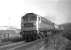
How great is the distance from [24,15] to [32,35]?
2.37 metres

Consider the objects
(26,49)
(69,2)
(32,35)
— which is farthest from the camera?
(32,35)

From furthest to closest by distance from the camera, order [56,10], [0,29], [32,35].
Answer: [0,29] < [32,35] < [56,10]

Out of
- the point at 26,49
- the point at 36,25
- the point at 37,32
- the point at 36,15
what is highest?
the point at 36,15

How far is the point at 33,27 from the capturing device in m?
8.74

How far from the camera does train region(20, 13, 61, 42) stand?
8.55 m

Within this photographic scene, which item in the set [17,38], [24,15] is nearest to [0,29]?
[17,38]

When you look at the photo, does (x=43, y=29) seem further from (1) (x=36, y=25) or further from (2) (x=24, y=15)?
(2) (x=24, y=15)

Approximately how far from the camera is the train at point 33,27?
8555 mm

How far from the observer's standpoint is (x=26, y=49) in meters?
5.21

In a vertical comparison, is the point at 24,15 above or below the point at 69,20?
above

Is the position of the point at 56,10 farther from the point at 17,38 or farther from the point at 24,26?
the point at 17,38

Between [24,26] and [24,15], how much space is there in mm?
1221

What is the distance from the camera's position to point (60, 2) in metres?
6.35

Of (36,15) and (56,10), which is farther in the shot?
(36,15)
